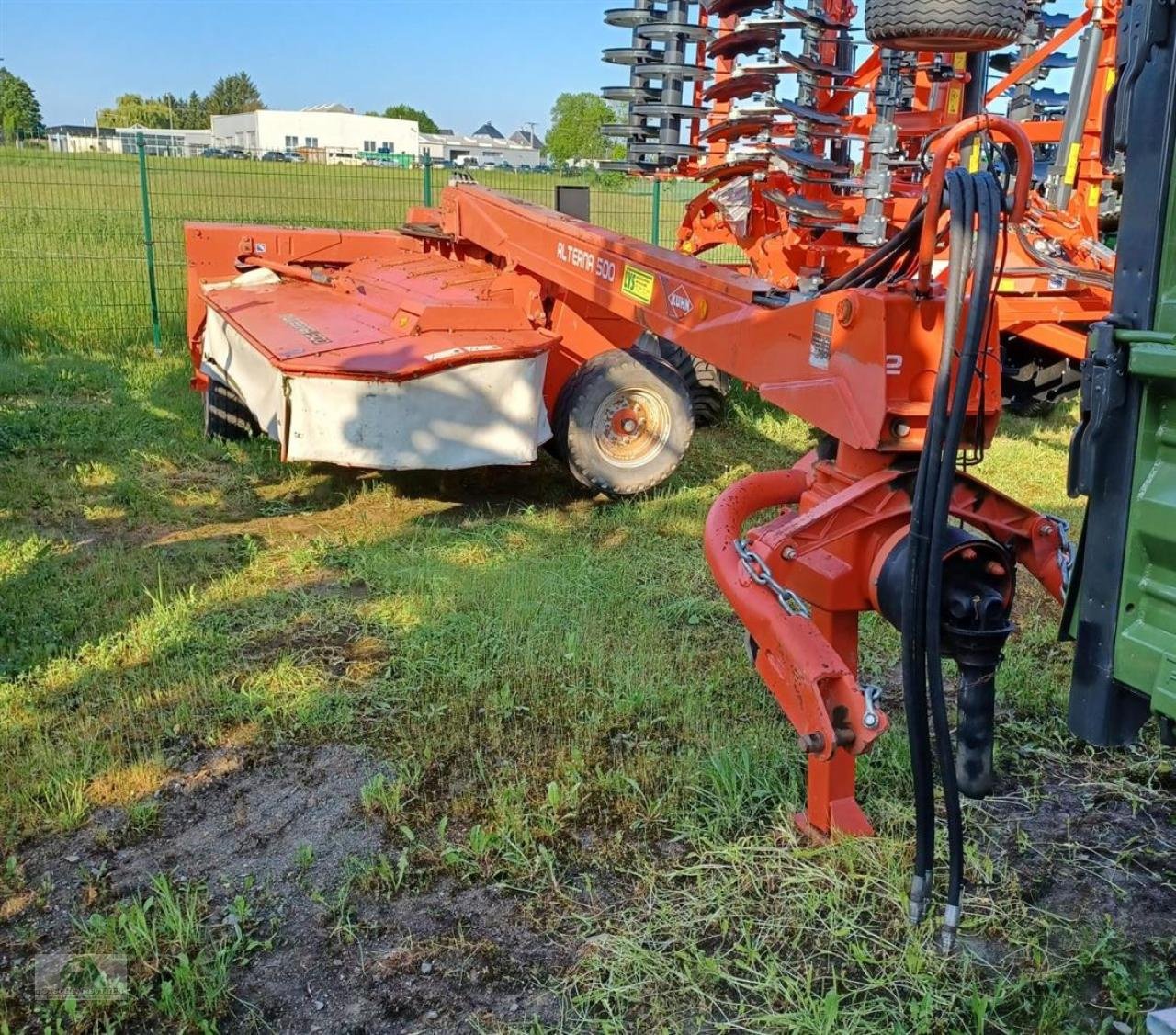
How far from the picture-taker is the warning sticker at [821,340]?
2.94 meters

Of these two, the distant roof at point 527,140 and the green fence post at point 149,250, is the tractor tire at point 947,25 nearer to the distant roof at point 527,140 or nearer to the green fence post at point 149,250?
the green fence post at point 149,250

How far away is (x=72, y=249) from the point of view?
11.8m

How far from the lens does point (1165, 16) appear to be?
2016 millimetres

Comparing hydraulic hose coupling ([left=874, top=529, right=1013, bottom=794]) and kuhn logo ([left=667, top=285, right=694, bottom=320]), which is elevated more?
kuhn logo ([left=667, top=285, right=694, bottom=320])

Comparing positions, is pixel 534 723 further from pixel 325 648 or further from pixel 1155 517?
pixel 1155 517

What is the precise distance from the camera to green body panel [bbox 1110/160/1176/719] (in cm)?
202

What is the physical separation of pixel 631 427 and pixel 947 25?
8.56 feet

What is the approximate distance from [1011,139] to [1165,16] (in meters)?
0.56

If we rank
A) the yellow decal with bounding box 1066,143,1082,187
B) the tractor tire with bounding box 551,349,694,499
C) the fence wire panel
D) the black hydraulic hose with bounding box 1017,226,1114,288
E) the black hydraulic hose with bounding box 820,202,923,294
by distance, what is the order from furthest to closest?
the fence wire panel
the yellow decal with bounding box 1066,143,1082,187
the tractor tire with bounding box 551,349,694,499
the black hydraulic hose with bounding box 1017,226,1114,288
the black hydraulic hose with bounding box 820,202,923,294

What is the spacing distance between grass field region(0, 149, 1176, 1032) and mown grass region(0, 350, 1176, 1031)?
13mm

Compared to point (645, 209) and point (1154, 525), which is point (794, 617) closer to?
point (1154, 525)

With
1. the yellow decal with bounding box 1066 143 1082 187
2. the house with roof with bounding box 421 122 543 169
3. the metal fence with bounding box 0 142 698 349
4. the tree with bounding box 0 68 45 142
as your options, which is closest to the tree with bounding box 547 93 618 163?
the house with roof with bounding box 421 122 543 169

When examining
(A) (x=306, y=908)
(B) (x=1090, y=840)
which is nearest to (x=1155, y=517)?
(B) (x=1090, y=840)

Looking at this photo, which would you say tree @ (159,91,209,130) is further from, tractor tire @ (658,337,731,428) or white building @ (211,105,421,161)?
tractor tire @ (658,337,731,428)
